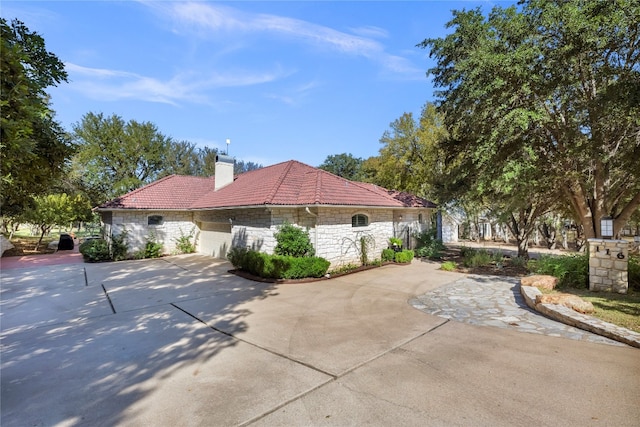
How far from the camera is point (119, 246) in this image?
614 inches

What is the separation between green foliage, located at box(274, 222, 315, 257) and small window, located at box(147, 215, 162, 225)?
32.5 feet

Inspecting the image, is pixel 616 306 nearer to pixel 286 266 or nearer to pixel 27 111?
pixel 286 266

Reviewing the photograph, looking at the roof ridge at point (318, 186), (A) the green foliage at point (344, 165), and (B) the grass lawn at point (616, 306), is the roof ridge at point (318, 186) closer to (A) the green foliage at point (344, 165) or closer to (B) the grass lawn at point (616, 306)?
(B) the grass lawn at point (616, 306)

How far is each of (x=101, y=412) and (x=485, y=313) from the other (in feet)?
23.7

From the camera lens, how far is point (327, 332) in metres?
5.70

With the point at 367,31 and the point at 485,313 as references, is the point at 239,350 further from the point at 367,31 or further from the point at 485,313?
the point at 367,31

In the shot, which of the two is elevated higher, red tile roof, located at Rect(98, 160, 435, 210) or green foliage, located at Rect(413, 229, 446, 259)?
red tile roof, located at Rect(98, 160, 435, 210)

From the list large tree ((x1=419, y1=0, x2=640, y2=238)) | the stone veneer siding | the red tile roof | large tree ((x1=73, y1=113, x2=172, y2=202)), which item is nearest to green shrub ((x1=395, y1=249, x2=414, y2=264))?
the stone veneer siding

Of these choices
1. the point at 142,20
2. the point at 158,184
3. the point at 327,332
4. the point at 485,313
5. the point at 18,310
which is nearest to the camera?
the point at 327,332

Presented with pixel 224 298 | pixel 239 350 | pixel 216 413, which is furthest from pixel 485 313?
pixel 224 298

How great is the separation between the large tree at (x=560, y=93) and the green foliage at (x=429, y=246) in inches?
247

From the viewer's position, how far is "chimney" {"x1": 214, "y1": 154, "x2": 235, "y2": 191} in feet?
60.1

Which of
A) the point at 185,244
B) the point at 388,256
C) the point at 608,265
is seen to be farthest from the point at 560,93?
the point at 185,244

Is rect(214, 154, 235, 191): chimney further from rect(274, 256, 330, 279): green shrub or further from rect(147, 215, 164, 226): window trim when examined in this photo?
rect(274, 256, 330, 279): green shrub
